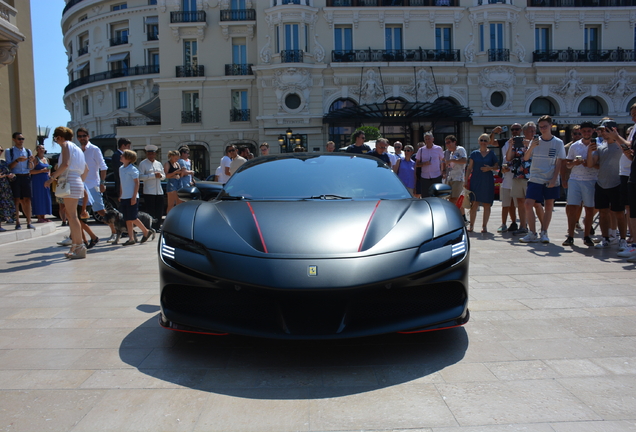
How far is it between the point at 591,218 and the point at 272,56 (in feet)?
89.4

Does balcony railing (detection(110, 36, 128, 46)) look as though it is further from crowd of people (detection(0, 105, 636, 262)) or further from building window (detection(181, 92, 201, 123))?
crowd of people (detection(0, 105, 636, 262))

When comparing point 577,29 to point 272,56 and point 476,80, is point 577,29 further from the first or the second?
point 272,56

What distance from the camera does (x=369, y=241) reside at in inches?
118

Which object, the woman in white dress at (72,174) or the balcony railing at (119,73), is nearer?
the woman in white dress at (72,174)

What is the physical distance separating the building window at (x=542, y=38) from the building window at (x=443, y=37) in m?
5.51

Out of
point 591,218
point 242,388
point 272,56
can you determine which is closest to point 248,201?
point 242,388

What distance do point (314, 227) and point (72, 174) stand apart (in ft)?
16.9

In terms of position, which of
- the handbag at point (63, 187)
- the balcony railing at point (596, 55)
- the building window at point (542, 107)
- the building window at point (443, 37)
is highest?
the building window at point (443, 37)

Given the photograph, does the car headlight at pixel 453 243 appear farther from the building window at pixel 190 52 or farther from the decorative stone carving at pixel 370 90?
the building window at pixel 190 52

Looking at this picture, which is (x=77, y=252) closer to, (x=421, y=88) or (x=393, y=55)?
(x=421, y=88)

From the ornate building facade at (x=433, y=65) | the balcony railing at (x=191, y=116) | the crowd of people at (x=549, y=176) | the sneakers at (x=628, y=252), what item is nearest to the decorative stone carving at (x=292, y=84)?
the ornate building facade at (x=433, y=65)

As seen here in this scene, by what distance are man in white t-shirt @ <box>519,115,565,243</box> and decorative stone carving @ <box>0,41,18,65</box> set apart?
11.4 metres

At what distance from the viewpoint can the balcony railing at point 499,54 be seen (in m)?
31.7

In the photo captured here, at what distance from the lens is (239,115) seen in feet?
115
